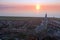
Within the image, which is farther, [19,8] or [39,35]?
[19,8]

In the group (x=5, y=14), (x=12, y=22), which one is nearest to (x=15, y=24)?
(x=12, y=22)

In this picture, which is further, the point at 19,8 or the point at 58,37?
the point at 19,8

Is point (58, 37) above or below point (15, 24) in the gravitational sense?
below

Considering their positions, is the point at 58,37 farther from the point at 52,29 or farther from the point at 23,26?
the point at 23,26

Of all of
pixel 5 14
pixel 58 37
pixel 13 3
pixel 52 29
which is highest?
pixel 13 3

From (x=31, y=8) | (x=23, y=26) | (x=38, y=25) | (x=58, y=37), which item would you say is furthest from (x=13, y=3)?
(x=58, y=37)

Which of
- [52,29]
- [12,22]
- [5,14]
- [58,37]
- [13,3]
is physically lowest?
[58,37]

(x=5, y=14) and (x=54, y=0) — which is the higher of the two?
(x=54, y=0)

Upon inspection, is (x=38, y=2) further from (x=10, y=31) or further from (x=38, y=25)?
(x=10, y=31)
